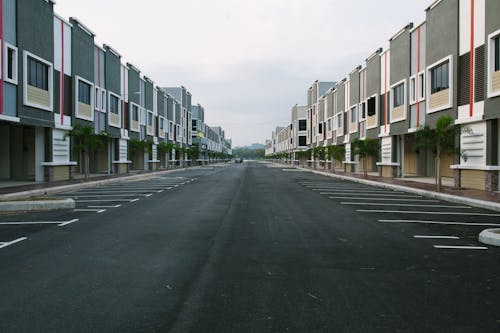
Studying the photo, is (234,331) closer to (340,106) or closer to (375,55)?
(375,55)

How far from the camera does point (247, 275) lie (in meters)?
5.54

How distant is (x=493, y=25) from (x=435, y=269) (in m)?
15.1

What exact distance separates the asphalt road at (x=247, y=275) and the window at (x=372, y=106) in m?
23.5

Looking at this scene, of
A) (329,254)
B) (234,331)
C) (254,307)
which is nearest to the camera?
(234,331)

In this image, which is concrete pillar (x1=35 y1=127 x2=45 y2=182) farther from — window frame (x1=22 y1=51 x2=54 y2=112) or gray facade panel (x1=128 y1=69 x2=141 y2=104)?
gray facade panel (x1=128 y1=69 x2=141 y2=104)

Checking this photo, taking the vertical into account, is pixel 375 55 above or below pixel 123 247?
above

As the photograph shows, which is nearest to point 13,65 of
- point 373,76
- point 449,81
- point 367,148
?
point 449,81

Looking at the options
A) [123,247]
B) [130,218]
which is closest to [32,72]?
[130,218]

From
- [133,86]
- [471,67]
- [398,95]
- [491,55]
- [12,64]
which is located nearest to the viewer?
[491,55]

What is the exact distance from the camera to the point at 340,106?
44.7 meters

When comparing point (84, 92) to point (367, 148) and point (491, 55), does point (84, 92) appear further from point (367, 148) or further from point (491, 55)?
point (491, 55)

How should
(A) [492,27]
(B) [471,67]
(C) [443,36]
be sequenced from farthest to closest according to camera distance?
(C) [443,36], (B) [471,67], (A) [492,27]

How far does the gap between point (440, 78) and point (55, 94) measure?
22.4 metres

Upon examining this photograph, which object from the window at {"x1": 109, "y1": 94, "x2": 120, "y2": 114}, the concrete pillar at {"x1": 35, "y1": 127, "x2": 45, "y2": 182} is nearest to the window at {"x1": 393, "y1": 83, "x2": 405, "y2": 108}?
the window at {"x1": 109, "y1": 94, "x2": 120, "y2": 114}
